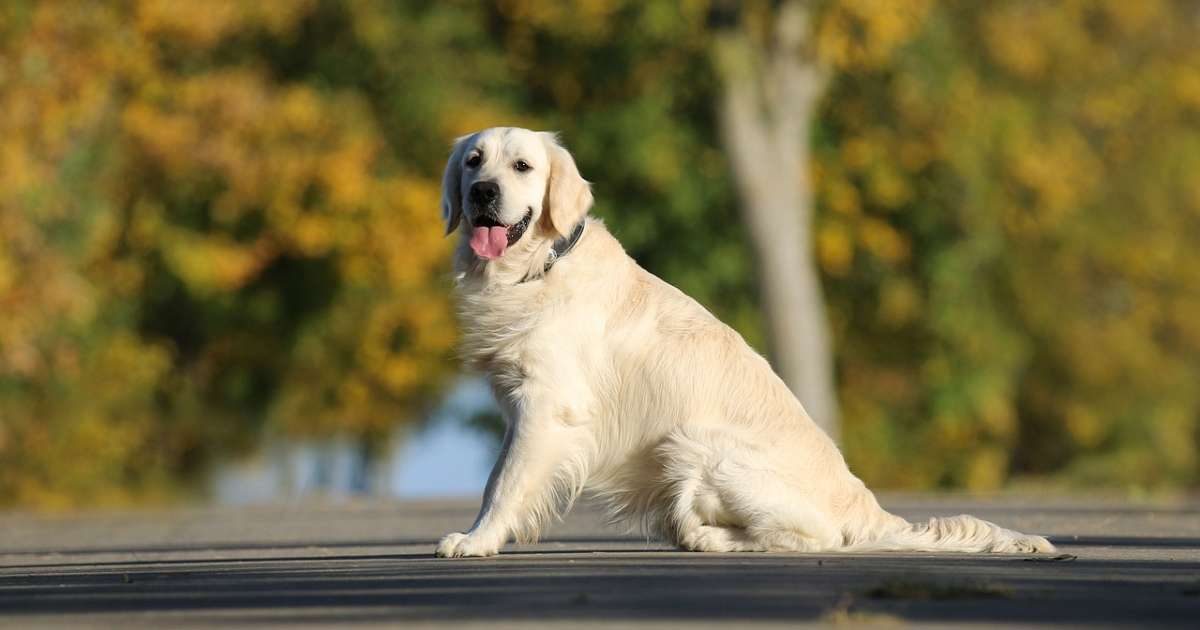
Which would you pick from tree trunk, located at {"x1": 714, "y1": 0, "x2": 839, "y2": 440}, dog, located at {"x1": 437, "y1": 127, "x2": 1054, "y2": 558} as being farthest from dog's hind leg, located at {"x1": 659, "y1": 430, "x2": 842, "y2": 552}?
tree trunk, located at {"x1": 714, "y1": 0, "x2": 839, "y2": 440}

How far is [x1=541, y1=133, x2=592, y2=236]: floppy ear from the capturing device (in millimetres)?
9594

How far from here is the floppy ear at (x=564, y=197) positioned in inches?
378

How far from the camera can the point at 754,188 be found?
27.0m

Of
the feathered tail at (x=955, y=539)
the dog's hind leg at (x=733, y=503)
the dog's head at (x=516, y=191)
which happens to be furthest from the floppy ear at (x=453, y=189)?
the feathered tail at (x=955, y=539)

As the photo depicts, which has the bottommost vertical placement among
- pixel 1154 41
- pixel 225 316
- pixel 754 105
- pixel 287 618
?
pixel 287 618

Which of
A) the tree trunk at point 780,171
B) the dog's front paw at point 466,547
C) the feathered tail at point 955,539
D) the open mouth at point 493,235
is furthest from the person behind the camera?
the tree trunk at point 780,171

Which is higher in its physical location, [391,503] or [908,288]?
[908,288]

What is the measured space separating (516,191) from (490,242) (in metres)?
0.25

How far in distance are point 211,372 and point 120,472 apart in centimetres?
203

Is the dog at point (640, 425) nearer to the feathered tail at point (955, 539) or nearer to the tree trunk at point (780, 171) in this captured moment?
the feathered tail at point (955, 539)

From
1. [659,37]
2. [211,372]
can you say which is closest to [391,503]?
[659,37]

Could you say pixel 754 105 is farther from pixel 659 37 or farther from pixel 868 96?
pixel 868 96

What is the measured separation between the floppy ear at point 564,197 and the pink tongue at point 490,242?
0.72 ft

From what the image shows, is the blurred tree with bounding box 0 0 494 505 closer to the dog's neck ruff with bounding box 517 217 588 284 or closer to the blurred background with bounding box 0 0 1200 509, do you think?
the blurred background with bounding box 0 0 1200 509
